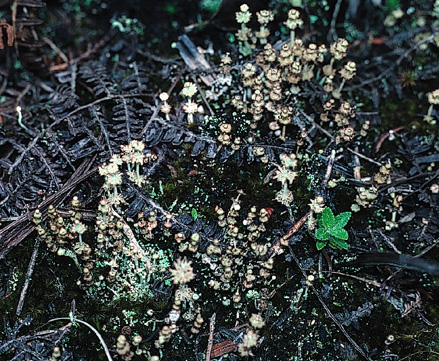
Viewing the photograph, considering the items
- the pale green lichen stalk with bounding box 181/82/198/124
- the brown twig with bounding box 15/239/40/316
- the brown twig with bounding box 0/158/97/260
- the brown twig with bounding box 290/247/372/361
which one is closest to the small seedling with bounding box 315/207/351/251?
the brown twig with bounding box 290/247/372/361

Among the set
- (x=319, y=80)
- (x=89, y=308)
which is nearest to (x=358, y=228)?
(x=319, y=80)

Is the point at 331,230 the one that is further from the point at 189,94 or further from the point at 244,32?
the point at 244,32

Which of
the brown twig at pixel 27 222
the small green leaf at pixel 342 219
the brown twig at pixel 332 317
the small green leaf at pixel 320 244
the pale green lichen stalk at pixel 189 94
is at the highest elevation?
the pale green lichen stalk at pixel 189 94

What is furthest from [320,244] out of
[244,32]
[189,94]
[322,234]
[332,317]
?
[244,32]

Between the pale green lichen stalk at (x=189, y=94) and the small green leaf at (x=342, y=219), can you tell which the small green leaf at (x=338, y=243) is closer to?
the small green leaf at (x=342, y=219)

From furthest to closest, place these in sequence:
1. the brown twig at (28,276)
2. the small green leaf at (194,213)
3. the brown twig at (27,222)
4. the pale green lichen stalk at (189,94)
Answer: the pale green lichen stalk at (189,94)
the small green leaf at (194,213)
the brown twig at (27,222)
the brown twig at (28,276)

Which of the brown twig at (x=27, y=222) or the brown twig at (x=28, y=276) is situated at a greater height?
the brown twig at (x=27, y=222)

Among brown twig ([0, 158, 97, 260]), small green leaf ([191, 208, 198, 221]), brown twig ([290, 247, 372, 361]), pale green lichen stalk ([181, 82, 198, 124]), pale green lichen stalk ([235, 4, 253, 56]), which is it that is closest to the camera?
brown twig ([290, 247, 372, 361])

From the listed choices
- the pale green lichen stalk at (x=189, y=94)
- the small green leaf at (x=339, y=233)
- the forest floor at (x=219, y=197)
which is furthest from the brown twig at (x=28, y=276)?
the small green leaf at (x=339, y=233)

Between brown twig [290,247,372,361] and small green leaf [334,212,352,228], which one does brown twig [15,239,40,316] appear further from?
small green leaf [334,212,352,228]
